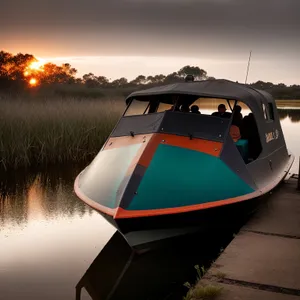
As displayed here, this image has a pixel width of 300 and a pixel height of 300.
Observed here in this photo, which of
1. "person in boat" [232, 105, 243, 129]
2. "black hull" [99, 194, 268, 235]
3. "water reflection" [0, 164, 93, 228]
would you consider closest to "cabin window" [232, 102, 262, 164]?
"person in boat" [232, 105, 243, 129]

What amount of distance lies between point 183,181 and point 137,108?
310cm

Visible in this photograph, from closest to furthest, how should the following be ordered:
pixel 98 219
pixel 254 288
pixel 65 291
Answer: pixel 254 288 → pixel 65 291 → pixel 98 219

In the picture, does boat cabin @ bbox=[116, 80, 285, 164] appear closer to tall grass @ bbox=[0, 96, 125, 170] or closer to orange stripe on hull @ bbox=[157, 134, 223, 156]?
orange stripe on hull @ bbox=[157, 134, 223, 156]

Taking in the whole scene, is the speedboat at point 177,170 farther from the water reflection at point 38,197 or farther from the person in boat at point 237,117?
the water reflection at point 38,197

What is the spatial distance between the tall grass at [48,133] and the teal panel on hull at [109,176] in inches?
281

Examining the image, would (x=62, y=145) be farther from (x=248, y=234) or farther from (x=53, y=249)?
(x=248, y=234)

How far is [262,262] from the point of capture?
19.0 ft

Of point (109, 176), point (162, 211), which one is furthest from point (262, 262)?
point (109, 176)

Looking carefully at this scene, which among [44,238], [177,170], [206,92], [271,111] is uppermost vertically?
[206,92]

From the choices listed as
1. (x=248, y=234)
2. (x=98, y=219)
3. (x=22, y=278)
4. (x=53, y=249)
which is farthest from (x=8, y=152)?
(x=248, y=234)

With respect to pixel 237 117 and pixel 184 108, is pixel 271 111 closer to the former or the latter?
pixel 237 117

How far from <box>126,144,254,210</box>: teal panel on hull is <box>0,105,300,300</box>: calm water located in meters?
1.63

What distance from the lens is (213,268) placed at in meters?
5.59

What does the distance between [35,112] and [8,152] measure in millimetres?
3150
